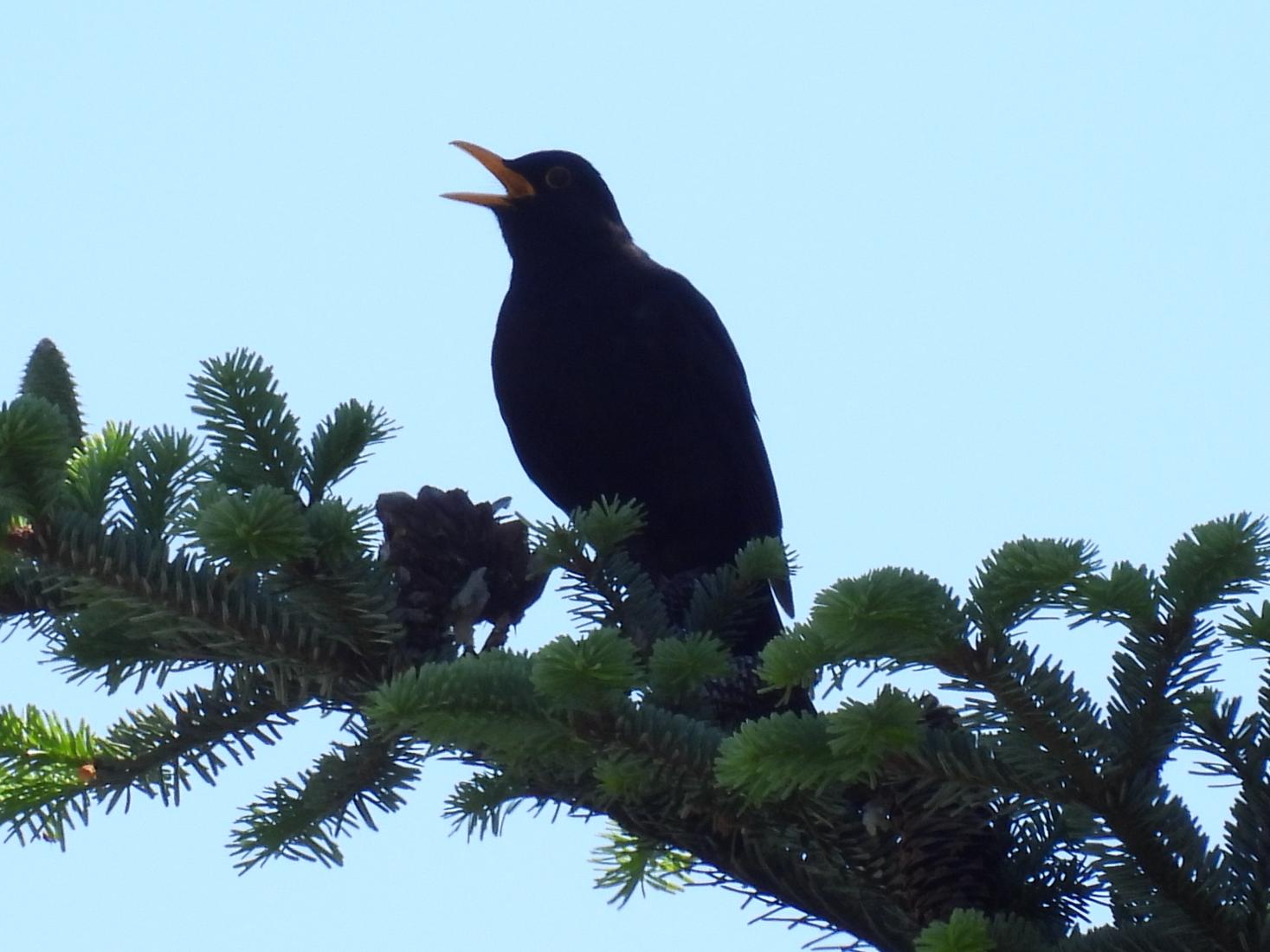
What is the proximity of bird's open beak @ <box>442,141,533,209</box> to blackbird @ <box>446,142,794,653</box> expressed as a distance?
1.12 ft

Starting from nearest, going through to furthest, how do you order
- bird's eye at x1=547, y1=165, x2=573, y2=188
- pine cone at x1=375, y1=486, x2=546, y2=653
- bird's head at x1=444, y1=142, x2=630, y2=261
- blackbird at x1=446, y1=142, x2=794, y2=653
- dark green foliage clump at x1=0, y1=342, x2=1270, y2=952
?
dark green foliage clump at x1=0, y1=342, x2=1270, y2=952
pine cone at x1=375, y1=486, x2=546, y2=653
blackbird at x1=446, y1=142, x2=794, y2=653
bird's head at x1=444, y1=142, x2=630, y2=261
bird's eye at x1=547, y1=165, x2=573, y2=188

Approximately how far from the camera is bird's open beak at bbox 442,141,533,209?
4.54 metres

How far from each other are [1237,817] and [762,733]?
0.49m

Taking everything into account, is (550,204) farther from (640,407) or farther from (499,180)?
(640,407)

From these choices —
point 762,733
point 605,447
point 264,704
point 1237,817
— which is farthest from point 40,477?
point 605,447

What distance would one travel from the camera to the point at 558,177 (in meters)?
4.71

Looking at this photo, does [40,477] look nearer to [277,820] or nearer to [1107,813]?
[277,820]

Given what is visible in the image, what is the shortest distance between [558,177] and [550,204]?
18 cm

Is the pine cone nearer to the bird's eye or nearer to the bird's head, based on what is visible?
the bird's head

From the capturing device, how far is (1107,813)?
1.39 m

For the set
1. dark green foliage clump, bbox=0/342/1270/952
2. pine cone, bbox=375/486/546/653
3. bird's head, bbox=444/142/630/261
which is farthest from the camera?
bird's head, bbox=444/142/630/261

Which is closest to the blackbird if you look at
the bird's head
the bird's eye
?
the bird's head

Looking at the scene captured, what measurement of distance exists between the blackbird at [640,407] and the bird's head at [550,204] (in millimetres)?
112

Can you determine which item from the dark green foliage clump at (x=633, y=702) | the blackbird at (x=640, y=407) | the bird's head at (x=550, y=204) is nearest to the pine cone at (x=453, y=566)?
the dark green foliage clump at (x=633, y=702)
